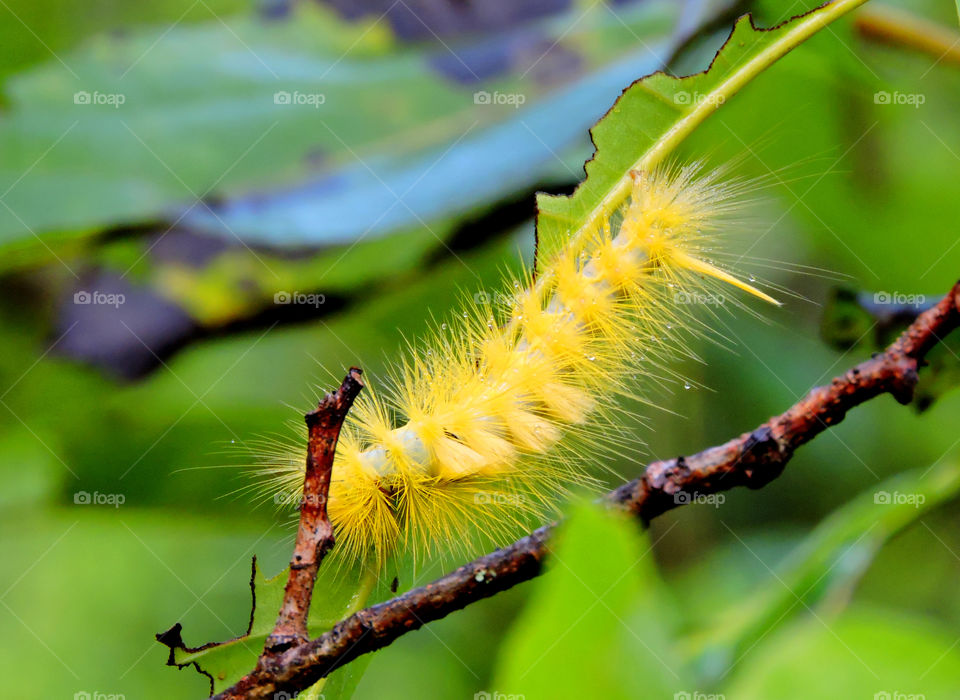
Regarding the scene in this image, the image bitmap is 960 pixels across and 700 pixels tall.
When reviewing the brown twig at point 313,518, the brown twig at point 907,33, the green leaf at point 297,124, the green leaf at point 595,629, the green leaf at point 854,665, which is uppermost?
the green leaf at point 297,124

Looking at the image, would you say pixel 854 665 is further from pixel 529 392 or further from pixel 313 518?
pixel 529 392

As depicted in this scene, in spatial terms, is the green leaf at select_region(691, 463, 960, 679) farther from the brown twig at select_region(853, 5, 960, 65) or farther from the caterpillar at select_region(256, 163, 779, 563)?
the brown twig at select_region(853, 5, 960, 65)

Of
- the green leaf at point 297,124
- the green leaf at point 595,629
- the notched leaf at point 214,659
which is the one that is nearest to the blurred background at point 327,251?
the green leaf at point 297,124

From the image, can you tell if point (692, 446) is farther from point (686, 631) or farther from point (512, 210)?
point (512, 210)

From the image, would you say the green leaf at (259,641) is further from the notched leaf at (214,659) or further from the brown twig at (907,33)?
the brown twig at (907,33)

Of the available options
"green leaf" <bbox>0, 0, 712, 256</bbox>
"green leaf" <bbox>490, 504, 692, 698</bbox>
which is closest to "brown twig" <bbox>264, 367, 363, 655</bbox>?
"green leaf" <bbox>490, 504, 692, 698</bbox>
